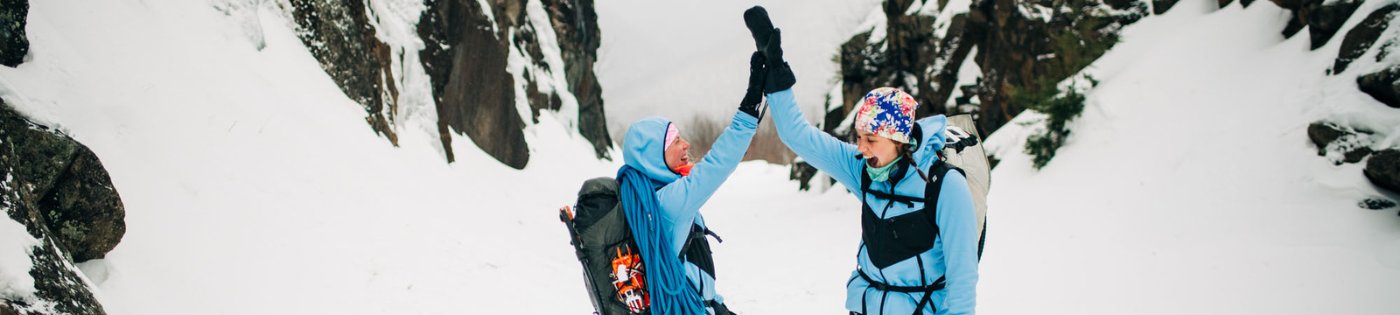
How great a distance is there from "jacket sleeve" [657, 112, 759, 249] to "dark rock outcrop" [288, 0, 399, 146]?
781 centimetres

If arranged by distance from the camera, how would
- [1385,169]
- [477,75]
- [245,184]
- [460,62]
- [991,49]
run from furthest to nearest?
[991,49], [477,75], [460,62], [245,184], [1385,169]

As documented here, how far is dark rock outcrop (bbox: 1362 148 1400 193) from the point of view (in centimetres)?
523

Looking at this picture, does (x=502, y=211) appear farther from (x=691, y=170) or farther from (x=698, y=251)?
(x=691, y=170)

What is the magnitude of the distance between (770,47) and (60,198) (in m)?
3.34

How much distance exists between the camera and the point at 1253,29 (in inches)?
368

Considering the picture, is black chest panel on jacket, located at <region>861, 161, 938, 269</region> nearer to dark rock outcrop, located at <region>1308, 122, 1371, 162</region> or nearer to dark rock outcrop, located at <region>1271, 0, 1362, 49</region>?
dark rock outcrop, located at <region>1308, 122, 1371, 162</region>

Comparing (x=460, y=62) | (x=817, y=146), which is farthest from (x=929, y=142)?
(x=460, y=62)

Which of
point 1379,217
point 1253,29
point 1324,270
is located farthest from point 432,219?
point 1253,29

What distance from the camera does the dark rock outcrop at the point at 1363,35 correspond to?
652cm

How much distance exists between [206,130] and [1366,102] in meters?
9.28

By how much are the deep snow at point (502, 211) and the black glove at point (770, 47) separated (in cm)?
272

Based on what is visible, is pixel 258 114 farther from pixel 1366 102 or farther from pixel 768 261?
pixel 1366 102

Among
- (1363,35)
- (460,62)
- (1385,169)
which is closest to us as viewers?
(1385,169)

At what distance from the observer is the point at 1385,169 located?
5316mm
